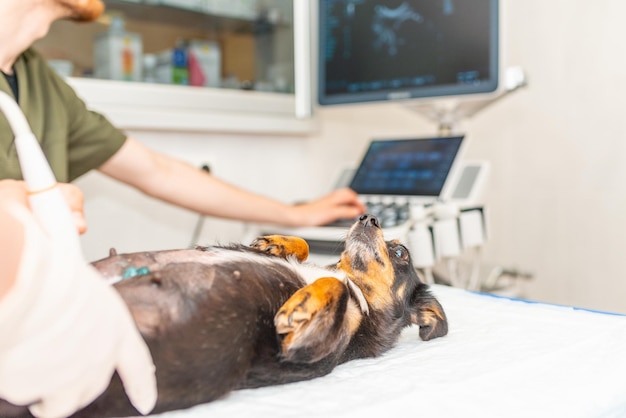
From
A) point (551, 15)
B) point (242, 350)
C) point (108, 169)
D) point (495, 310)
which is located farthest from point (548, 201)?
point (242, 350)

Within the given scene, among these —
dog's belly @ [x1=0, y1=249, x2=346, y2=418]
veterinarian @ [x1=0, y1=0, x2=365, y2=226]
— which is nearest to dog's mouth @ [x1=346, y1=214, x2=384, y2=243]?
dog's belly @ [x1=0, y1=249, x2=346, y2=418]

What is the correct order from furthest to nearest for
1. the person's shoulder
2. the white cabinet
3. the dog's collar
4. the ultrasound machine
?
the white cabinet → the ultrasound machine → the person's shoulder → the dog's collar

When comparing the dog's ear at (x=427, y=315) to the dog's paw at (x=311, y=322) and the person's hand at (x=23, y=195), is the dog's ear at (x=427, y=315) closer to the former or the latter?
the dog's paw at (x=311, y=322)

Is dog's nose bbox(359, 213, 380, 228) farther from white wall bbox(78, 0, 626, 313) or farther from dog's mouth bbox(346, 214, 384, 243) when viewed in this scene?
white wall bbox(78, 0, 626, 313)

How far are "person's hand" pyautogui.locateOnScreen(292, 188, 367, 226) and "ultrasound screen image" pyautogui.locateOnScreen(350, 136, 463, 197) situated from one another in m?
0.14

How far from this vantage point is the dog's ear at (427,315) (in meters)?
0.85

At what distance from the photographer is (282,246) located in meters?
0.84

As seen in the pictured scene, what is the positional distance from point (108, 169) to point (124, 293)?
870 mm

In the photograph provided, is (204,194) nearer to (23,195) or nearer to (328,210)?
(328,210)

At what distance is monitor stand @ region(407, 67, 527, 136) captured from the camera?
62.8 inches

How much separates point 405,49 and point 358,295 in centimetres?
104

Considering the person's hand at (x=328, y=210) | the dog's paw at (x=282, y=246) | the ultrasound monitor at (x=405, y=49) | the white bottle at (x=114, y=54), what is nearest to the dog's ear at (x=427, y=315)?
the dog's paw at (x=282, y=246)

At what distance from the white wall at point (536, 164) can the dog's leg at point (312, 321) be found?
1.16 m

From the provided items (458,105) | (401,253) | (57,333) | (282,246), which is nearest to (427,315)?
(401,253)
